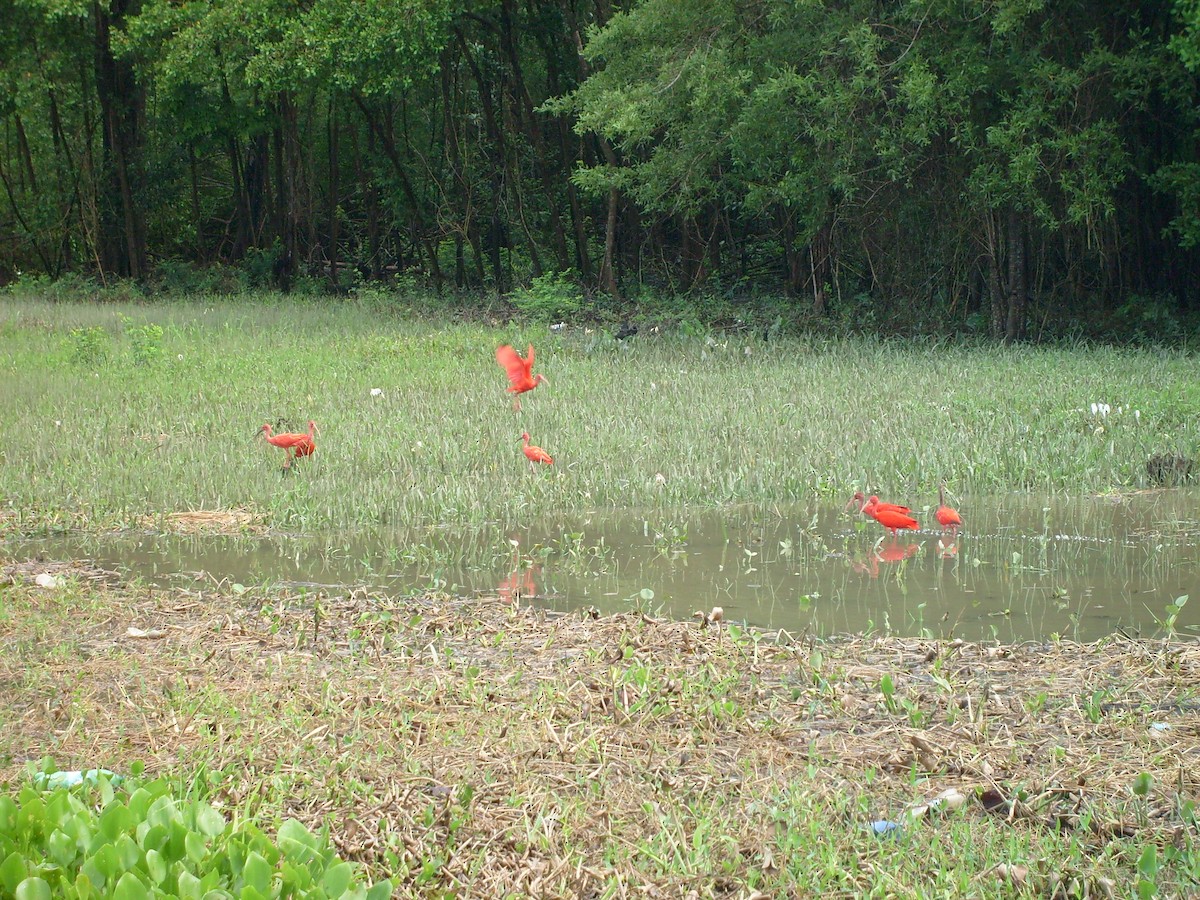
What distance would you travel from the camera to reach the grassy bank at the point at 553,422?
853 cm

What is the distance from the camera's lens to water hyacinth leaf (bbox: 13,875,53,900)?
2.43 metres

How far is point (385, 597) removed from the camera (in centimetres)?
588

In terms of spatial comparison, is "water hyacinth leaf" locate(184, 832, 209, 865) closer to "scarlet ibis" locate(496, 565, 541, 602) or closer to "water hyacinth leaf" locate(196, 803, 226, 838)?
"water hyacinth leaf" locate(196, 803, 226, 838)

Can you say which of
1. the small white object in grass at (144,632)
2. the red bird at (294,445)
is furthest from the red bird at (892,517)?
the red bird at (294,445)

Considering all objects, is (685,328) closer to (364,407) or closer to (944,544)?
(364,407)

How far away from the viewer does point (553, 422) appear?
36.0 ft

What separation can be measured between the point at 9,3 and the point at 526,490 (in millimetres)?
22866

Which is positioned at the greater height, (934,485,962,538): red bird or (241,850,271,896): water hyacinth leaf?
(241,850,271,896): water hyacinth leaf

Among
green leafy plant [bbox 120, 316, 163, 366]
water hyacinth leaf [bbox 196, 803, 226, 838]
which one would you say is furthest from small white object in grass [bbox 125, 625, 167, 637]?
green leafy plant [bbox 120, 316, 163, 366]

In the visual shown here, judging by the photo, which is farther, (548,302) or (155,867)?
(548,302)

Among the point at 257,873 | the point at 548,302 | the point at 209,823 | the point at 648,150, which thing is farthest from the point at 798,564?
the point at 648,150

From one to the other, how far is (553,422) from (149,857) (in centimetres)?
854

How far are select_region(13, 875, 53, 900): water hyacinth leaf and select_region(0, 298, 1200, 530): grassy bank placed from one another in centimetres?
547

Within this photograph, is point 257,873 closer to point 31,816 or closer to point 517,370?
point 31,816
